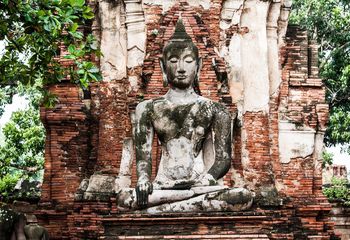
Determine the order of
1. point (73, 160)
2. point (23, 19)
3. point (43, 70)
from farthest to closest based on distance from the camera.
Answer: point (73, 160) < point (43, 70) < point (23, 19)

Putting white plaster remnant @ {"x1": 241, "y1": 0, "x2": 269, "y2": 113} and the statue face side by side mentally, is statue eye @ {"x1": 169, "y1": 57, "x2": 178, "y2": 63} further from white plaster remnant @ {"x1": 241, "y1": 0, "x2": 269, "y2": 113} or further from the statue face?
white plaster remnant @ {"x1": 241, "y1": 0, "x2": 269, "y2": 113}

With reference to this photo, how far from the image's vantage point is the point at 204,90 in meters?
11.8

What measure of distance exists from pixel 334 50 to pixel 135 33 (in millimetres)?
8738

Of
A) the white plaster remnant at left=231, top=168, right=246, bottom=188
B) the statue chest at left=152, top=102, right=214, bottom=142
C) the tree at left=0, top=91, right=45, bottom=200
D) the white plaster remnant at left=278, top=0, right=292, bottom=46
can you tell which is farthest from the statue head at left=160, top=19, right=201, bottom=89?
the tree at left=0, top=91, right=45, bottom=200

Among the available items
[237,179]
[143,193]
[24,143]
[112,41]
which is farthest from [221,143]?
[24,143]

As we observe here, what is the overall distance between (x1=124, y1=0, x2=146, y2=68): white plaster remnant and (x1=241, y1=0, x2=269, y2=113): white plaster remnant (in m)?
1.57

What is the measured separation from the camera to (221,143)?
27.1 ft

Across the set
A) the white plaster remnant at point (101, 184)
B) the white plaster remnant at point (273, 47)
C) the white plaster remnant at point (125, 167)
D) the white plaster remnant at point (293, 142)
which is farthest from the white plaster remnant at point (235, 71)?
the white plaster remnant at point (101, 184)

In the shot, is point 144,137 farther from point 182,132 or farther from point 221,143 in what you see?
point 221,143

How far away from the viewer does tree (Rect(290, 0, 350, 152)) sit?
19719 millimetres

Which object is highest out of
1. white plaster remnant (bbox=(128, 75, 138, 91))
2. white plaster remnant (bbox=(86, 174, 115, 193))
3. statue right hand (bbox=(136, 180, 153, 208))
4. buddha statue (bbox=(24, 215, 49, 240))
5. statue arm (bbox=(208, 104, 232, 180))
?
white plaster remnant (bbox=(128, 75, 138, 91))

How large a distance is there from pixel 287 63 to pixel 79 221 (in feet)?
15.1

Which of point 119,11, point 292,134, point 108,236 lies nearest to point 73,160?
point 119,11

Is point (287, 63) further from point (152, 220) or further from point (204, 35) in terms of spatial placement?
point (152, 220)
